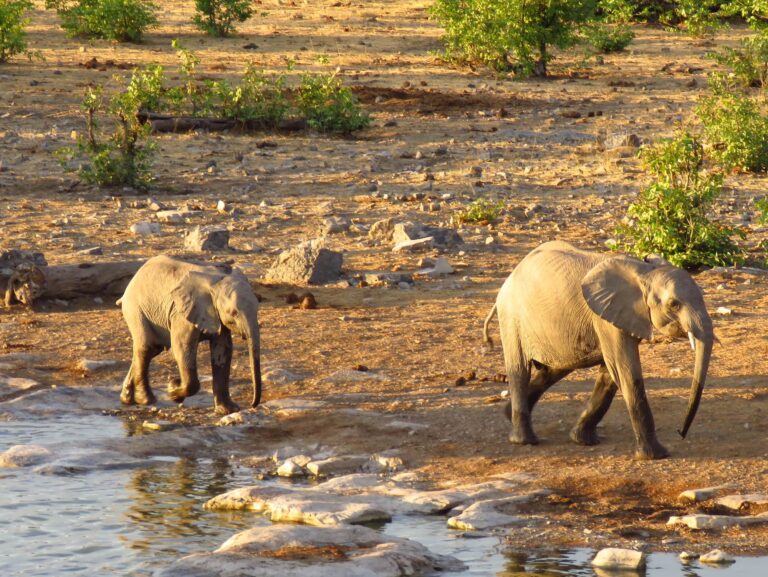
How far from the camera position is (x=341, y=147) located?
18.6 m

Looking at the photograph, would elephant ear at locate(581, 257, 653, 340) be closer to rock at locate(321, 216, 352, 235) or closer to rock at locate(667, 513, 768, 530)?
rock at locate(667, 513, 768, 530)

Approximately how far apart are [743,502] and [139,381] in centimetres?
449

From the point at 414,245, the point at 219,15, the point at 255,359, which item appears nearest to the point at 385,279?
the point at 414,245

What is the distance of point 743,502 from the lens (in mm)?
7727

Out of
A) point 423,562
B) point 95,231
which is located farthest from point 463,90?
point 423,562

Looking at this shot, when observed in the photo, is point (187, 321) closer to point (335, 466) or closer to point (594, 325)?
point (335, 466)

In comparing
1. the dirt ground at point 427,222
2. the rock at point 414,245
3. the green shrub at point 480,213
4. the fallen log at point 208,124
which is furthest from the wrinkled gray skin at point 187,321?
the fallen log at point 208,124

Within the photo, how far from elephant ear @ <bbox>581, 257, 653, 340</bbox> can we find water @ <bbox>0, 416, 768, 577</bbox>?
1.54 m

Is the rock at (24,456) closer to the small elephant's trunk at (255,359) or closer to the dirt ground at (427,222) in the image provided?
the small elephant's trunk at (255,359)

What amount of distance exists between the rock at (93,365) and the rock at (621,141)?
921 cm

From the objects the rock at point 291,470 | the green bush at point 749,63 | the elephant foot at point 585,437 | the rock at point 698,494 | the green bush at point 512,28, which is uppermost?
the green bush at point 512,28

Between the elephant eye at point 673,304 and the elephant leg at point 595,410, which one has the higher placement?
the elephant eye at point 673,304

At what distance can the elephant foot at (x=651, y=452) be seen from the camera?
8438mm

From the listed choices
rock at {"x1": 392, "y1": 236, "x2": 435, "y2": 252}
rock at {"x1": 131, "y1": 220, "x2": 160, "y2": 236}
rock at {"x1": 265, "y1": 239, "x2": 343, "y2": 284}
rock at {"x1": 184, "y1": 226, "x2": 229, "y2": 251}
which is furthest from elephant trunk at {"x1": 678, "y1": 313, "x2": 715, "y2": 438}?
rock at {"x1": 131, "y1": 220, "x2": 160, "y2": 236}
